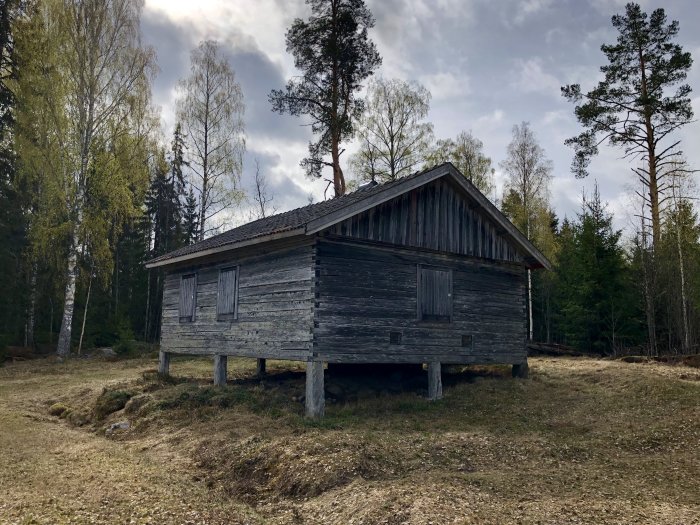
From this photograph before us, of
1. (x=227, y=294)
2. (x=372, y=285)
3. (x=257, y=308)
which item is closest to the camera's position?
(x=372, y=285)

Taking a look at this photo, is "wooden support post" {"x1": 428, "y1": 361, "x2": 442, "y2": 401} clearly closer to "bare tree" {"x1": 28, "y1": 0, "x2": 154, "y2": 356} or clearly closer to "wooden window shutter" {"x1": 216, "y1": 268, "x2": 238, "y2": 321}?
"wooden window shutter" {"x1": 216, "y1": 268, "x2": 238, "y2": 321}

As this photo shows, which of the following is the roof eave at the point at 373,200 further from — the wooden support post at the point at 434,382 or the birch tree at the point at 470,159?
the birch tree at the point at 470,159

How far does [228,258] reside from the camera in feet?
59.9

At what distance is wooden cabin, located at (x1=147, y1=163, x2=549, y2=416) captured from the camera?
48.4 feet

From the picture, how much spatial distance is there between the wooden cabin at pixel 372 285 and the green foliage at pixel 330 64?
13860 mm

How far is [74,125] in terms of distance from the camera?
28953mm

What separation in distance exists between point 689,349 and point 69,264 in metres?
30.1

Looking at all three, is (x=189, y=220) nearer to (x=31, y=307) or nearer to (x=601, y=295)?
(x=31, y=307)

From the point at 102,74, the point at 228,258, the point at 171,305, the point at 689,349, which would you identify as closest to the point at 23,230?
the point at 102,74

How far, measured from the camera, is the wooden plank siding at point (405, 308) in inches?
582

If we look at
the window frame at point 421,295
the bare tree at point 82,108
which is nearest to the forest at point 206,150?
the bare tree at point 82,108

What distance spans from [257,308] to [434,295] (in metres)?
5.38

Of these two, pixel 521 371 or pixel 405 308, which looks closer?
pixel 405 308

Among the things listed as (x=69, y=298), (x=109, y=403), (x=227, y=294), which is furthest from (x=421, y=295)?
(x=69, y=298)
